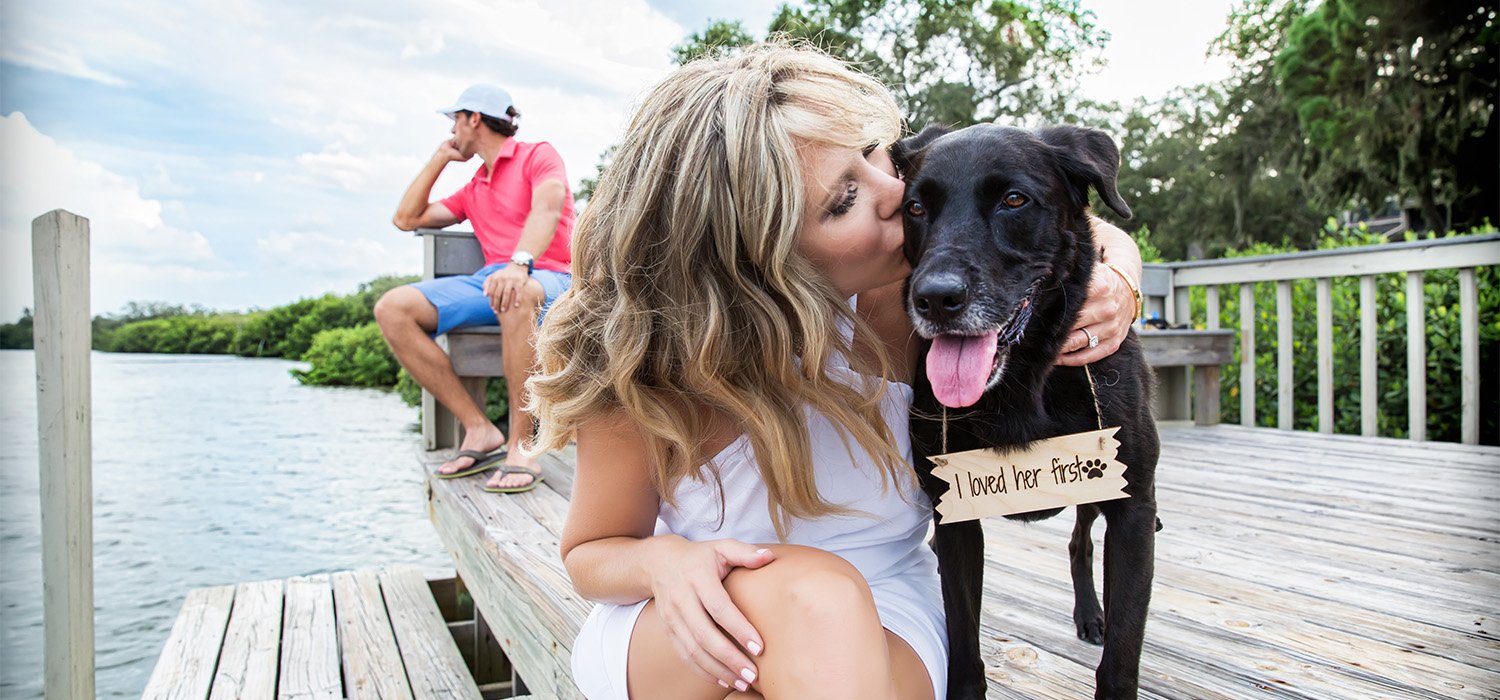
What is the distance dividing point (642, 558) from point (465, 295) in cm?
256

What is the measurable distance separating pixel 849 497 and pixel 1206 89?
25.2 metres

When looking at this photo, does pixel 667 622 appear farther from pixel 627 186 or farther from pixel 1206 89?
pixel 1206 89

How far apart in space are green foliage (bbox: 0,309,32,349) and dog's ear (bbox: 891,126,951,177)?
6.42 ft

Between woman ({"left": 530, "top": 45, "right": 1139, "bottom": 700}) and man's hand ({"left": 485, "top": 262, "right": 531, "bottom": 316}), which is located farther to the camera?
man's hand ({"left": 485, "top": 262, "right": 531, "bottom": 316})

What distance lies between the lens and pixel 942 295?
3.88 feet

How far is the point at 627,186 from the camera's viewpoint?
124cm

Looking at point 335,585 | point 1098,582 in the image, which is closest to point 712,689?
point 1098,582

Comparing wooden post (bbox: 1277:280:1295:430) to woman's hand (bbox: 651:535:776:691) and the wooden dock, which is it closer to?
the wooden dock

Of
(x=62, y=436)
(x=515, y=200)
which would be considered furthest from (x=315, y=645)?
(x=515, y=200)

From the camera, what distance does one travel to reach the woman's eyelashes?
1.25 metres

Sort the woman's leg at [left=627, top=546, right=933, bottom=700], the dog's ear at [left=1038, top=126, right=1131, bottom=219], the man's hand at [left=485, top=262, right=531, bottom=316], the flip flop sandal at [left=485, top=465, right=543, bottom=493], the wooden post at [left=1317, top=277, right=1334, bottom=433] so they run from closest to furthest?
the woman's leg at [left=627, top=546, right=933, bottom=700] → the dog's ear at [left=1038, top=126, right=1131, bottom=219] → the flip flop sandal at [left=485, top=465, right=543, bottom=493] → the man's hand at [left=485, top=262, right=531, bottom=316] → the wooden post at [left=1317, top=277, right=1334, bottom=433]

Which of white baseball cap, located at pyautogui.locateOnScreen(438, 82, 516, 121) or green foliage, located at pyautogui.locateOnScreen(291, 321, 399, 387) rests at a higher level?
white baseball cap, located at pyautogui.locateOnScreen(438, 82, 516, 121)

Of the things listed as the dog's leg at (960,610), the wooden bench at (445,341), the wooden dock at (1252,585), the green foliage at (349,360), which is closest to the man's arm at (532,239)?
the wooden bench at (445,341)

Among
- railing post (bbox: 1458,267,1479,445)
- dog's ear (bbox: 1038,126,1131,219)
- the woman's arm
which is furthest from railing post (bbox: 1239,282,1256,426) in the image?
the woman's arm
